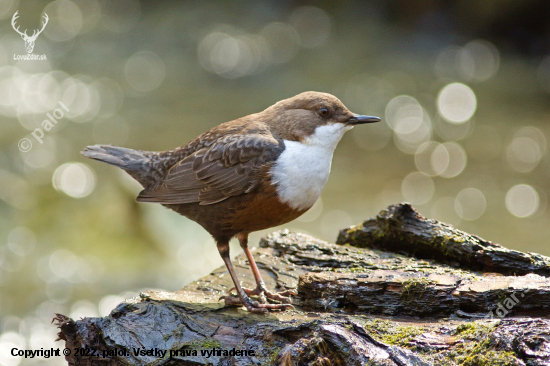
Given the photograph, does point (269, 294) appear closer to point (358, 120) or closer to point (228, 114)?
point (358, 120)

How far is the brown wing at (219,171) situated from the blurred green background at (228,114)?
2.38 metres

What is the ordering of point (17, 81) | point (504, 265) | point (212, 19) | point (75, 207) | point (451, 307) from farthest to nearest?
point (212, 19)
point (17, 81)
point (75, 207)
point (504, 265)
point (451, 307)

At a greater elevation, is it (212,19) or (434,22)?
(212,19)

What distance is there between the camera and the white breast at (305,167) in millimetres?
3762

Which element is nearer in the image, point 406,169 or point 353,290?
point 353,290

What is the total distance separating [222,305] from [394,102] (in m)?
6.56

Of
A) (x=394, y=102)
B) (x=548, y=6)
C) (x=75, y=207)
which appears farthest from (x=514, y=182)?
(x=75, y=207)

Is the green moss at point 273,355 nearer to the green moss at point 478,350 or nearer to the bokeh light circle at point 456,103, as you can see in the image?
the green moss at point 478,350

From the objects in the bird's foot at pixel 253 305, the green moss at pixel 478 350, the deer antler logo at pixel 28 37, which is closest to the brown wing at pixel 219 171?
the bird's foot at pixel 253 305

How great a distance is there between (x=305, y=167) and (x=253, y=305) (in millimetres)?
953

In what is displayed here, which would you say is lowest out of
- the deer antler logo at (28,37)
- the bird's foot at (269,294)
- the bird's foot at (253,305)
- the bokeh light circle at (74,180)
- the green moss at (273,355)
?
the green moss at (273,355)

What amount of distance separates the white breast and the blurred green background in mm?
3006

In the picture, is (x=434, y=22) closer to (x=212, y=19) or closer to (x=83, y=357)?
(x=212, y=19)

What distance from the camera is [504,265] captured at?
12.1 ft
